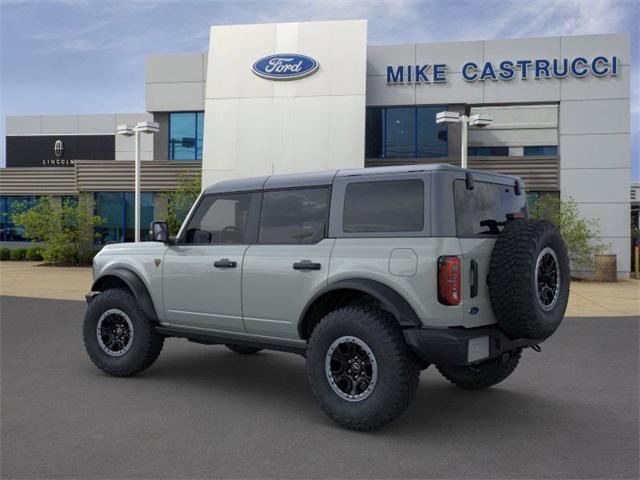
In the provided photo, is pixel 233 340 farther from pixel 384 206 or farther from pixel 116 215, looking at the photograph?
pixel 116 215

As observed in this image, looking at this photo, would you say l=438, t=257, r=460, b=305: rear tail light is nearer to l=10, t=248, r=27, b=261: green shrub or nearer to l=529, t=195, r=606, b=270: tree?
l=529, t=195, r=606, b=270: tree

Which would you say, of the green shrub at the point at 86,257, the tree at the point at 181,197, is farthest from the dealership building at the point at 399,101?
the green shrub at the point at 86,257

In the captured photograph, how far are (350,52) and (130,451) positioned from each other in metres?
20.1

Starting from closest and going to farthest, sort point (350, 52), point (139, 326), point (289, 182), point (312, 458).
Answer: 1. point (312, 458)
2. point (289, 182)
3. point (139, 326)
4. point (350, 52)

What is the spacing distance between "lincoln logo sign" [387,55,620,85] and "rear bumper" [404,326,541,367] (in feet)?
65.5

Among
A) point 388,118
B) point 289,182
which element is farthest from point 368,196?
point 388,118

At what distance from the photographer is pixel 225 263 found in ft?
18.3

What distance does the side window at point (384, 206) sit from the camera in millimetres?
4671

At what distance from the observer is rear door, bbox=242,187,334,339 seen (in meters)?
5.04

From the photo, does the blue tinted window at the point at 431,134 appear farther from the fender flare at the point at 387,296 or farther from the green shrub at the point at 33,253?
the fender flare at the point at 387,296

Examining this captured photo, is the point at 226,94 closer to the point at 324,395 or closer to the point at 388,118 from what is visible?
the point at 388,118

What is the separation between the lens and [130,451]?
4.16 meters

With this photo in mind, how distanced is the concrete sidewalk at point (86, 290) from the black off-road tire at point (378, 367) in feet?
26.9

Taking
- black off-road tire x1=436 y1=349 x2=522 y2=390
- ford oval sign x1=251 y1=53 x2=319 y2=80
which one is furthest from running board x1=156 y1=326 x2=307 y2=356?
ford oval sign x1=251 y1=53 x2=319 y2=80
